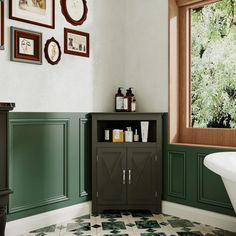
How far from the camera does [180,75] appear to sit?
3396 millimetres

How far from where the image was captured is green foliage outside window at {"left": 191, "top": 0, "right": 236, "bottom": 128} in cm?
305

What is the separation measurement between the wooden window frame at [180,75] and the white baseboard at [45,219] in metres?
1.10

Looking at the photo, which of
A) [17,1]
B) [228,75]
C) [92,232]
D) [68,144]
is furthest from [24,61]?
[228,75]

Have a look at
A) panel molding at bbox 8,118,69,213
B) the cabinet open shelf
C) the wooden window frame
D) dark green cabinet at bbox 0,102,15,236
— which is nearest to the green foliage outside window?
the wooden window frame

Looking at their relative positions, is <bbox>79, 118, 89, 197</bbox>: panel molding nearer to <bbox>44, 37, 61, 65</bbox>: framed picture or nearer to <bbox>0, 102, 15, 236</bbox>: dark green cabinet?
<bbox>44, 37, 61, 65</bbox>: framed picture

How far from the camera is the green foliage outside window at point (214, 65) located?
3.05 metres

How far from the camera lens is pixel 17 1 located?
2.75 meters

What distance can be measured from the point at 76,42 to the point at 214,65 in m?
1.32

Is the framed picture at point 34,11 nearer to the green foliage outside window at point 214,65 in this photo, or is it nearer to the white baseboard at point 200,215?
the green foliage outside window at point 214,65

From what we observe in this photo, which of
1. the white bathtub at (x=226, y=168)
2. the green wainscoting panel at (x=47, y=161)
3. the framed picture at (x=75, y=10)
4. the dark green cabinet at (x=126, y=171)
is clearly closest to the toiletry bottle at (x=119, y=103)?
the dark green cabinet at (x=126, y=171)

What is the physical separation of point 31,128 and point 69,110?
44 cm

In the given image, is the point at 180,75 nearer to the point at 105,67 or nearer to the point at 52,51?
the point at 105,67

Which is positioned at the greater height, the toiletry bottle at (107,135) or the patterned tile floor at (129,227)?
the toiletry bottle at (107,135)

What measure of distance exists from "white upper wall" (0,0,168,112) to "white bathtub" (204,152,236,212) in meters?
1.04
